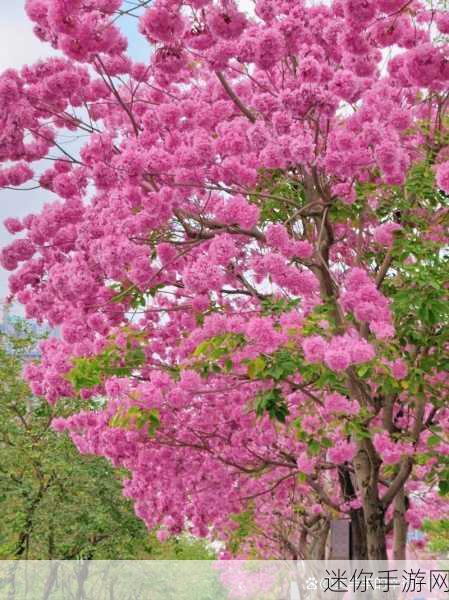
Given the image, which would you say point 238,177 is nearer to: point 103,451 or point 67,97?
point 67,97

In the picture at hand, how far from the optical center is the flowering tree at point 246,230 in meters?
6.25

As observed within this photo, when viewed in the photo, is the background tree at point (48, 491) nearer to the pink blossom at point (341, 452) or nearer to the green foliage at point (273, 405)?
the pink blossom at point (341, 452)

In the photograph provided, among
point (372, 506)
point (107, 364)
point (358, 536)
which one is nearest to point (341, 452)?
point (372, 506)

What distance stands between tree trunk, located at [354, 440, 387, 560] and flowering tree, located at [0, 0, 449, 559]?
22 millimetres

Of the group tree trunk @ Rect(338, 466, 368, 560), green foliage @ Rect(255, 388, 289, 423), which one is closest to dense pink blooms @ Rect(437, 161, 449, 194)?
green foliage @ Rect(255, 388, 289, 423)

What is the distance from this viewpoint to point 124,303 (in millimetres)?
7953

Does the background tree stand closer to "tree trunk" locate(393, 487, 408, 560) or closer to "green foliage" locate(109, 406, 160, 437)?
"tree trunk" locate(393, 487, 408, 560)

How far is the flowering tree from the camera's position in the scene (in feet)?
20.5

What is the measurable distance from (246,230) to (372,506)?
10.4 ft

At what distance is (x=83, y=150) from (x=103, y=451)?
11.9 feet

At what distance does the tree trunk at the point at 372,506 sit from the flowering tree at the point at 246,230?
0.9 inches

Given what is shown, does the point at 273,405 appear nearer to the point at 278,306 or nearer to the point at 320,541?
the point at 278,306

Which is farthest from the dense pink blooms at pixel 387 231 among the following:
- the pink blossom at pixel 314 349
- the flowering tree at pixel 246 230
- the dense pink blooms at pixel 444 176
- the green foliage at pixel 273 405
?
the green foliage at pixel 273 405

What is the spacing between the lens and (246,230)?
712 cm
